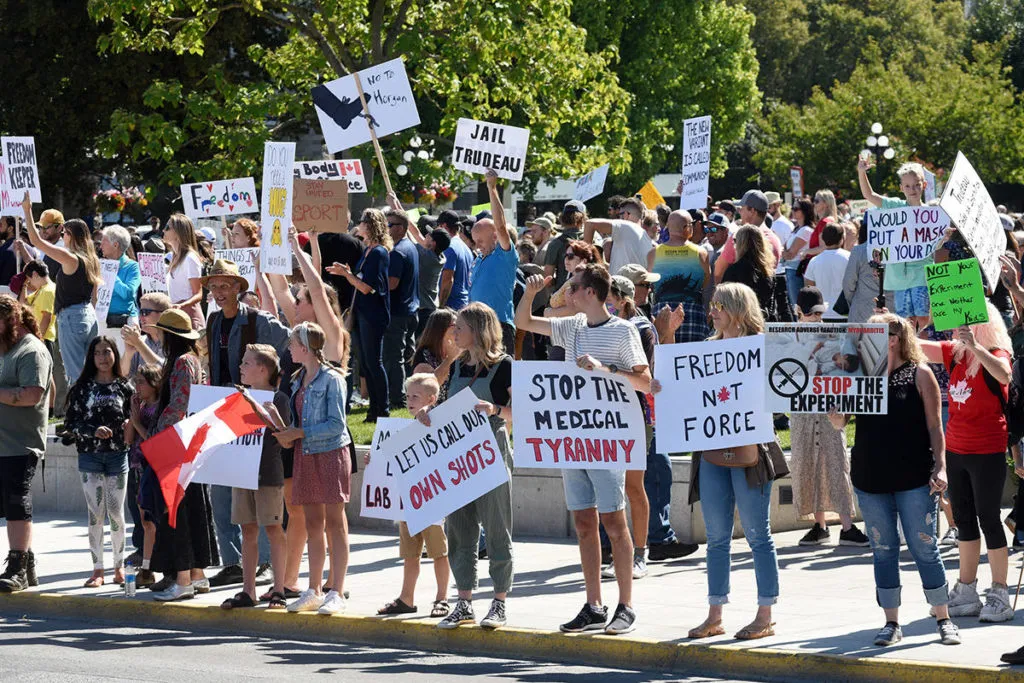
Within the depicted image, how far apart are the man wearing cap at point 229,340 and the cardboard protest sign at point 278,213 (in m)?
0.54

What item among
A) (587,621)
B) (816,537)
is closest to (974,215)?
(587,621)

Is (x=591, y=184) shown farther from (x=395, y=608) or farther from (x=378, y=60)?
(x=395, y=608)

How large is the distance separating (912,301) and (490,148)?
4321 mm

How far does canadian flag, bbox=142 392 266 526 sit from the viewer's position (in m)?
10.2

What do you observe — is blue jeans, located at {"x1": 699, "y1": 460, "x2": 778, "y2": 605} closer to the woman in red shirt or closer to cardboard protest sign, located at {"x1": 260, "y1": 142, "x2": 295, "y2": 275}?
the woman in red shirt

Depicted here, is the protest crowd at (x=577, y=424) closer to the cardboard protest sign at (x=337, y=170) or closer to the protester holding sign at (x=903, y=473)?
the protester holding sign at (x=903, y=473)

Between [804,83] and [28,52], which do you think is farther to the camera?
[804,83]

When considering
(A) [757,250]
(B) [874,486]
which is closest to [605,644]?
(B) [874,486]

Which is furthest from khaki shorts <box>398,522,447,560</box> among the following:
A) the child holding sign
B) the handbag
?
the handbag

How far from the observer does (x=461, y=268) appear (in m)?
16.0

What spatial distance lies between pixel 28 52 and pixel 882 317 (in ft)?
105

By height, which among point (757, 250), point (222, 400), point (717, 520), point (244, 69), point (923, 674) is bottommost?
point (923, 674)

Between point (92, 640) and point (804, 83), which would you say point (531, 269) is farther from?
point (804, 83)

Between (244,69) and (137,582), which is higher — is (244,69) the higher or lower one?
the higher one
